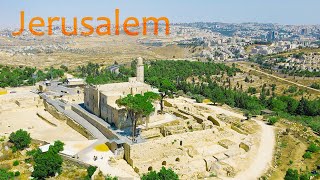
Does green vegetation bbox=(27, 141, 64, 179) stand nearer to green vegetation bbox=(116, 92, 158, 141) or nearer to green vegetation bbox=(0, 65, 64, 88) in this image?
green vegetation bbox=(116, 92, 158, 141)

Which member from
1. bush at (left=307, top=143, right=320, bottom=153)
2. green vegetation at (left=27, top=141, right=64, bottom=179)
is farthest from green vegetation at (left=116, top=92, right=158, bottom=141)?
bush at (left=307, top=143, right=320, bottom=153)

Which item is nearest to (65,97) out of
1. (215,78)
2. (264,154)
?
(264,154)

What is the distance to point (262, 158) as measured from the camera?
30078 mm

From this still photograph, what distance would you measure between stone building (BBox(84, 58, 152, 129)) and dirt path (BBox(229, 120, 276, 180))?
37.5ft

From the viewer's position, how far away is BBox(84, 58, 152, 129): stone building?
3191 centimetres

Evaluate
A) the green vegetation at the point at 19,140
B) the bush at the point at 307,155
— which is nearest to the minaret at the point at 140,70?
the green vegetation at the point at 19,140

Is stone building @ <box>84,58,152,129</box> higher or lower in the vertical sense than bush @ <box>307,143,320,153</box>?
higher

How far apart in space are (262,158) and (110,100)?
1480 cm

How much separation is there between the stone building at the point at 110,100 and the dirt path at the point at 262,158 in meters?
11.4

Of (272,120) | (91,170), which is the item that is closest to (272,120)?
A: (272,120)

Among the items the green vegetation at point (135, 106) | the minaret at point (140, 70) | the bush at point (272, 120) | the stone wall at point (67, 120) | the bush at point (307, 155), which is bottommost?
the bush at point (307, 155)

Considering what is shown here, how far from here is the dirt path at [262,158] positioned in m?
27.0

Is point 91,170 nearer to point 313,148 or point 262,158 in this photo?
point 262,158

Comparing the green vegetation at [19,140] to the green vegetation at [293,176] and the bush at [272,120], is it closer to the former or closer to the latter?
the green vegetation at [293,176]
